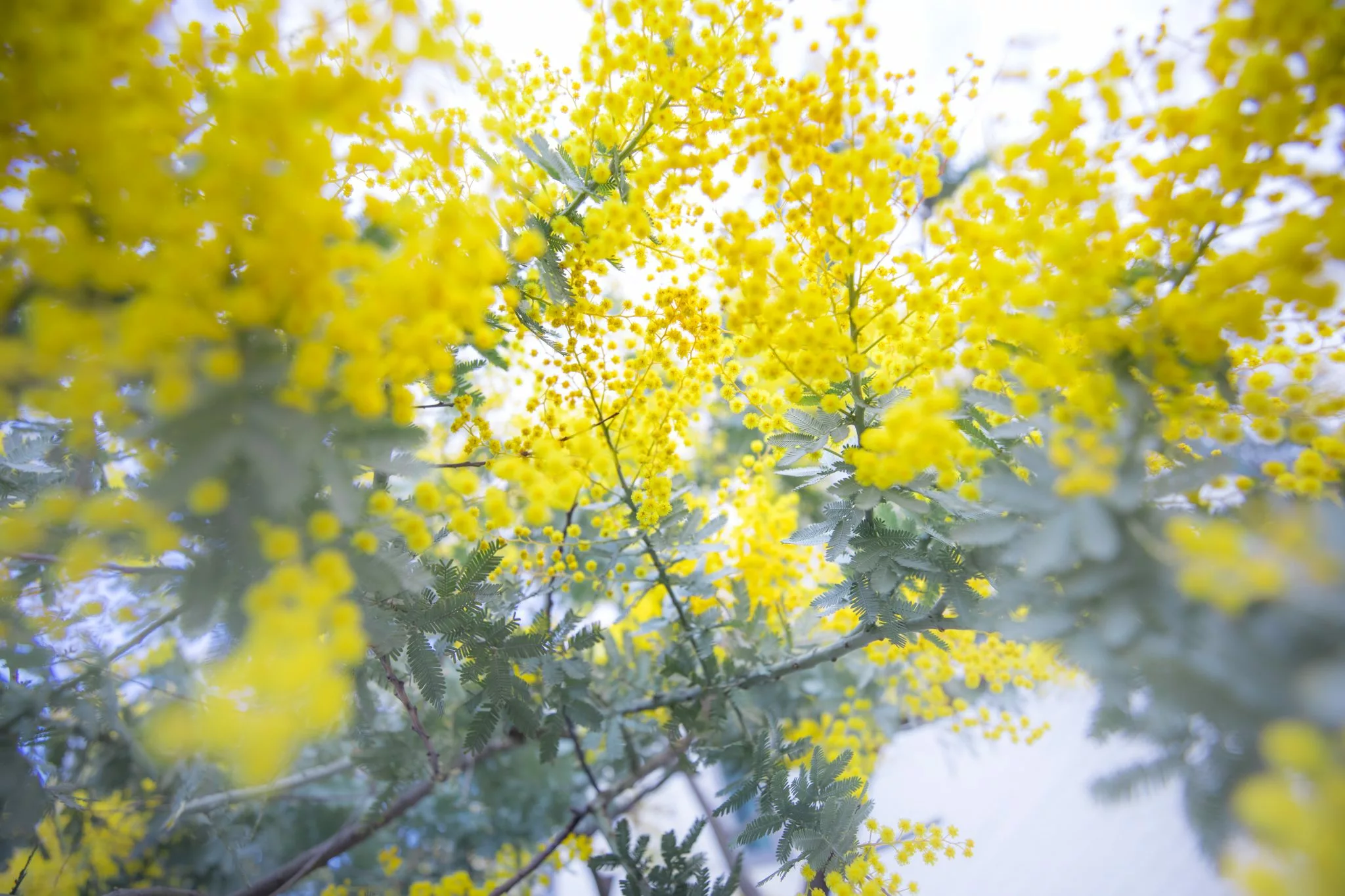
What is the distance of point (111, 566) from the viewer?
38.4 inches

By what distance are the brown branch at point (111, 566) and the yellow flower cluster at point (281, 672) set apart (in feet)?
0.68

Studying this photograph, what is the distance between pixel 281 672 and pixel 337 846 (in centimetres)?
132

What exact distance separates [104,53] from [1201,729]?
4.72 ft

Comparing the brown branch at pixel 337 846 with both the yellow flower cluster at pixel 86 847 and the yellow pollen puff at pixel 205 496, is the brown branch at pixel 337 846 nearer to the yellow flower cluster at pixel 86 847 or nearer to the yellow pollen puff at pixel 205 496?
the yellow flower cluster at pixel 86 847

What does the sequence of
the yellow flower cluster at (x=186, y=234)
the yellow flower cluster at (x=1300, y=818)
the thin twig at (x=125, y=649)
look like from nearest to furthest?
the yellow flower cluster at (x=1300, y=818) → the yellow flower cluster at (x=186, y=234) → the thin twig at (x=125, y=649)

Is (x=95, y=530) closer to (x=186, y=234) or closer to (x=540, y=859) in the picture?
(x=186, y=234)

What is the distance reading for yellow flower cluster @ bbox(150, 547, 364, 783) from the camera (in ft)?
2.27

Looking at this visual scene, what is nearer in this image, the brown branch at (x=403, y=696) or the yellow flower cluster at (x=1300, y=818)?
the yellow flower cluster at (x=1300, y=818)

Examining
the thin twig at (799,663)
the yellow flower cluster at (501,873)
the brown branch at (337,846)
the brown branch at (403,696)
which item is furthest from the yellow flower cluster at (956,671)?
the brown branch at (337,846)

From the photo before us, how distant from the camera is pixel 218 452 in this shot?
0.73 metres

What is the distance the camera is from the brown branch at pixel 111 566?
0.83m

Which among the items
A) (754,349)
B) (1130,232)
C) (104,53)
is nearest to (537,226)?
(754,349)

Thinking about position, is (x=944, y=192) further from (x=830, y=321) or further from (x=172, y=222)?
(x=172, y=222)

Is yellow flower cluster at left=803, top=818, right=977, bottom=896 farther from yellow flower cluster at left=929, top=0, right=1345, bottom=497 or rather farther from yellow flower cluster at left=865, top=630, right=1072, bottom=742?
yellow flower cluster at left=929, top=0, right=1345, bottom=497
